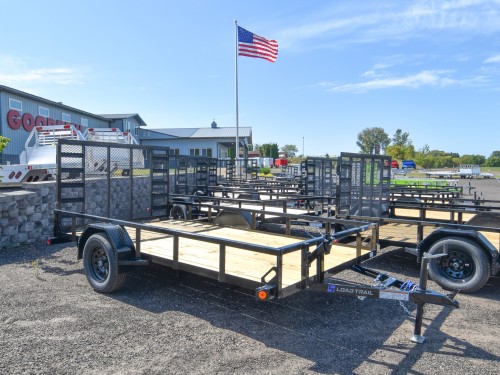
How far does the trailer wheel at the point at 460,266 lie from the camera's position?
219 inches

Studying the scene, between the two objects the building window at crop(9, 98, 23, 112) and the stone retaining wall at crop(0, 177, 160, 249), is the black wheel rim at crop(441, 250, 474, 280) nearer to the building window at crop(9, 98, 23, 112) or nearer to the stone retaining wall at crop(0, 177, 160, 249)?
the stone retaining wall at crop(0, 177, 160, 249)

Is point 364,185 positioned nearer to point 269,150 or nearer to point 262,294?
point 262,294

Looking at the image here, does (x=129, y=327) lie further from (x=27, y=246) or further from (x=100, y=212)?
(x=100, y=212)

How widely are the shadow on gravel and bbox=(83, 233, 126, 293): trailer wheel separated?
216 millimetres

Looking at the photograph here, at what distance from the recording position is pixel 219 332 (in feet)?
14.1

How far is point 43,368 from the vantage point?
3.50 m

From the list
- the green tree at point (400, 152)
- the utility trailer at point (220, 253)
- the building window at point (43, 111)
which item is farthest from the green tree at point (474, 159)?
the utility trailer at point (220, 253)

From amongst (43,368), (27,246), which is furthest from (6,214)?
(43,368)

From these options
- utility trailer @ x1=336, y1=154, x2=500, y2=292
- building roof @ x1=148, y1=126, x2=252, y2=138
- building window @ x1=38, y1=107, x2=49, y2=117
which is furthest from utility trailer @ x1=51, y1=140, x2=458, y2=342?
building roof @ x1=148, y1=126, x2=252, y2=138

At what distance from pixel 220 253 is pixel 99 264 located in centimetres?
225

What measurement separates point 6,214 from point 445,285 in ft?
25.9

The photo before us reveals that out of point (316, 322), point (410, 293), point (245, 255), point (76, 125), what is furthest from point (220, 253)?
point (76, 125)

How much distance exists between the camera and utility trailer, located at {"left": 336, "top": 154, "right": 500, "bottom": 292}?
560 cm

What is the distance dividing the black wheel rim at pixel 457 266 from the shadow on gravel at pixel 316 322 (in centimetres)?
93
